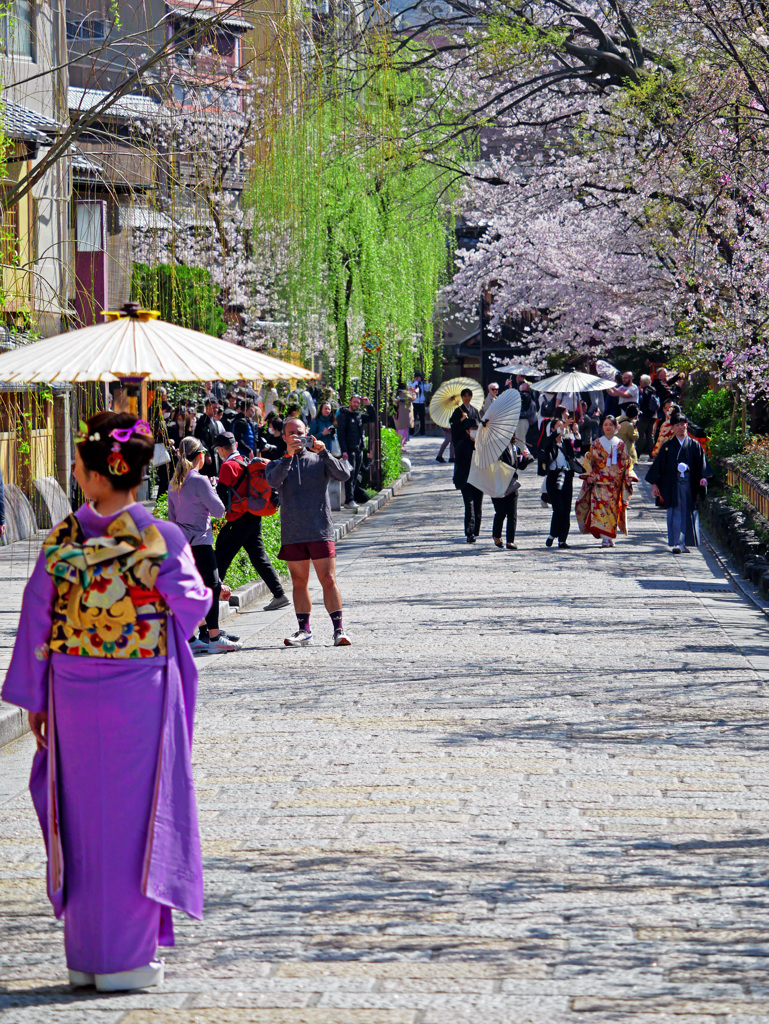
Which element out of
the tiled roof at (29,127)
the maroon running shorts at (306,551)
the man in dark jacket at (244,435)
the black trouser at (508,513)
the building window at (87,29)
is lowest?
the black trouser at (508,513)

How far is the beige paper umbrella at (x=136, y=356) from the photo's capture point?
7227 mm

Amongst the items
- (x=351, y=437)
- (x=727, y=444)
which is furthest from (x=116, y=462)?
(x=727, y=444)

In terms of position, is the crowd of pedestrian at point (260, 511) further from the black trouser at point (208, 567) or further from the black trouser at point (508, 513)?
the black trouser at point (508, 513)

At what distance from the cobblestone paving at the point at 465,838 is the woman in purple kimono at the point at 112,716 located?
0.24 metres

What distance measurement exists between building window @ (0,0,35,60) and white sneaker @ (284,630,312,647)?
507cm

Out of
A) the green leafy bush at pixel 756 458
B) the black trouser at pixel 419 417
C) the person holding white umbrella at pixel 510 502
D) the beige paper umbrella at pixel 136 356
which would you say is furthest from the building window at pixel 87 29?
the black trouser at pixel 419 417

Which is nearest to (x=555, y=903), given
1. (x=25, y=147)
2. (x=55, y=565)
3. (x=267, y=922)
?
(x=267, y=922)

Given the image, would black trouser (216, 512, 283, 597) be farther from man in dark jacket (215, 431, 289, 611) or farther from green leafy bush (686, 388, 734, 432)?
green leafy bush (686, 388, 734, 432)

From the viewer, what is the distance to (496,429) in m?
18.8

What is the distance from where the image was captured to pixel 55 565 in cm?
436

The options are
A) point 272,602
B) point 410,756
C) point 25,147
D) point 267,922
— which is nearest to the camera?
point 267,922

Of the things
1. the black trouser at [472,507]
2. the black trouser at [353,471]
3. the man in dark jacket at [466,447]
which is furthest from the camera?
the black trouser at [353,471]

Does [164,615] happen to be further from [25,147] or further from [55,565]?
[25,147]

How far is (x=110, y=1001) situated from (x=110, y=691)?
944 millimetres
